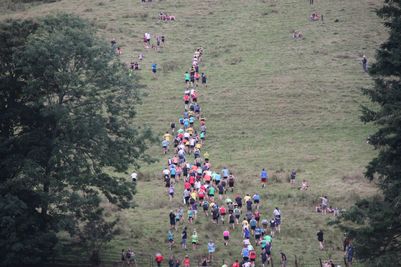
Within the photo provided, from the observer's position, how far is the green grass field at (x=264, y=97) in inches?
2106

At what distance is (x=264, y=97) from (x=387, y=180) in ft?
121

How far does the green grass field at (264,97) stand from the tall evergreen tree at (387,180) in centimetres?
848

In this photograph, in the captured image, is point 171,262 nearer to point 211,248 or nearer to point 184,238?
point 211,248

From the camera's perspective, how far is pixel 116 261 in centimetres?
4784

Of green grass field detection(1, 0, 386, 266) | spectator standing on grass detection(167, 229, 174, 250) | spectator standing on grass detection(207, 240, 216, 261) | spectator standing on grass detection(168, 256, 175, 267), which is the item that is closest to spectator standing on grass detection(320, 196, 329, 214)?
green grass field detection(1, 0, 386, 266)

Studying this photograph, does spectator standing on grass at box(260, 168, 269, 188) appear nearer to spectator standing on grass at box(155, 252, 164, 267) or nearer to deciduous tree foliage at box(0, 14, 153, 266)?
deciduous tree foliage at box(0, 14, 153, 266)

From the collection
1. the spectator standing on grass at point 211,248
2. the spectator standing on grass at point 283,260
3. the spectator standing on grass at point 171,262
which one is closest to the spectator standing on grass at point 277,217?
the spectator standing on grass at point 283,260

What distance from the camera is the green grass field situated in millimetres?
53500

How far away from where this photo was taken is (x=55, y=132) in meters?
48.3

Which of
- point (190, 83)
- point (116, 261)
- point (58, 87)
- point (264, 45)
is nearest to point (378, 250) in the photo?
point (116, 261)

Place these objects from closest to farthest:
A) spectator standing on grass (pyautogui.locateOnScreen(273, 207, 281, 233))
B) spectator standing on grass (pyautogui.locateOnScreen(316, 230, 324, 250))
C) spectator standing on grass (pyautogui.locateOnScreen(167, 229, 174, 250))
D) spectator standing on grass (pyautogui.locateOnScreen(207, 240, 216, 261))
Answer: spectator standing on grass (pyautogui.locateOnScreen(207, 240, 216, 261)) → spectator standing on grass (pyautogui.locateOnScreen(316, 230, 324, 250)) → spectator standing on grass (pyautogui.locateOnScreen(167, 229, 174, 250)) → spectator standing on grass (pyautogui.locateOnScreen(273, 207, 281, 233))

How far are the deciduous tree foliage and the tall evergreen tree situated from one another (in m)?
14.4

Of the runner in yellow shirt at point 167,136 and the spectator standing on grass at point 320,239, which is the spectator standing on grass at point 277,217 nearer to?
the spectator standing on grass at point 320,239

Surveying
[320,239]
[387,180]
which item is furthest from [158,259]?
[387,180]
